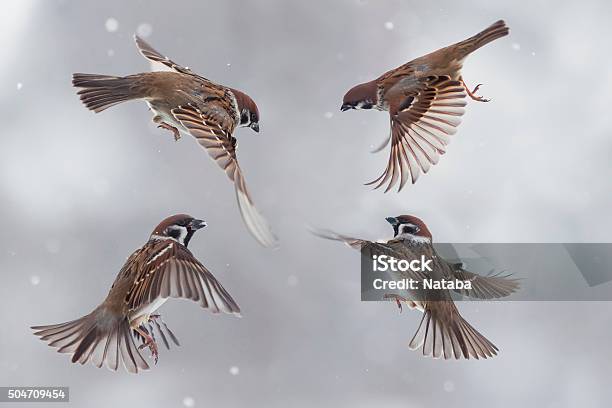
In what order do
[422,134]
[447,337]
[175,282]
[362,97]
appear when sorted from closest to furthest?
[175,282] → [447,337] → [422,134] → [362,97]

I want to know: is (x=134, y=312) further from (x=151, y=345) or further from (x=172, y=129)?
(x=172, y=129)

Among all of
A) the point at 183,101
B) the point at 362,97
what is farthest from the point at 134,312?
the point at 362,97

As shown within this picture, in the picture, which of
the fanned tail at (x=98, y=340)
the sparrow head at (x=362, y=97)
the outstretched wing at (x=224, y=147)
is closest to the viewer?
the outstretched wing at (x=224, y=147)

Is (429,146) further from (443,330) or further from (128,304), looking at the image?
(128,304)

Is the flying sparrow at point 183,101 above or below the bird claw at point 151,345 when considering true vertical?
above

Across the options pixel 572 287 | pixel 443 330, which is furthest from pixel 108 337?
pixel 572 287

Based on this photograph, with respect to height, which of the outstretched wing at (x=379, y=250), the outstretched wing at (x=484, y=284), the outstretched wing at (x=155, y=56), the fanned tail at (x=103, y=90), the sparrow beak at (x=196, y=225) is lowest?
the outstretched wing at (x=484, y=284)

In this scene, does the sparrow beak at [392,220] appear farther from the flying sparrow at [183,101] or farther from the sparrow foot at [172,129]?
the sparrow foot at [172,129]

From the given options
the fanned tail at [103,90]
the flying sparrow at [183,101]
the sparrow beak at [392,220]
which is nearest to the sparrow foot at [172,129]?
the flying sparrow at [183,101]
